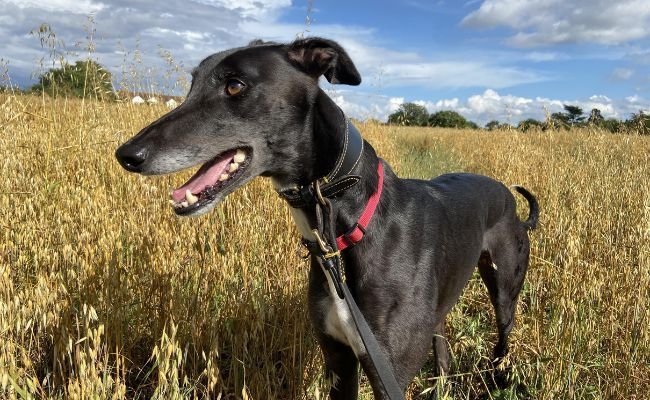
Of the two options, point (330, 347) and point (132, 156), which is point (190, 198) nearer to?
point (132, 156)

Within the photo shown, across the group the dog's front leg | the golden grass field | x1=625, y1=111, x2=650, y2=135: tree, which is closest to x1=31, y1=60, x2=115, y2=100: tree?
the golden grass field

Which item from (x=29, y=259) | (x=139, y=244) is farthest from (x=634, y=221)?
(x=29, y=259)

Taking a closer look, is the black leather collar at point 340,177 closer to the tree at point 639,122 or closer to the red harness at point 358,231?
the red harness at point 358,231

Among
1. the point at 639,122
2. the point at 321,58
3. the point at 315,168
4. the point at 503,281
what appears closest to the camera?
the point at 315,168

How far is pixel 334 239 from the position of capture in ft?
7.37

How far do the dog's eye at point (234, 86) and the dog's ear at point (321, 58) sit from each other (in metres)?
0.34

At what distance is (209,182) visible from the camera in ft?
7.61

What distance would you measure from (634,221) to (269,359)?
12.5ft

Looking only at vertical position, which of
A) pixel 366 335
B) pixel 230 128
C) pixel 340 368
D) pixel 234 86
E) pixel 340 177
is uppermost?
pixel 234 86

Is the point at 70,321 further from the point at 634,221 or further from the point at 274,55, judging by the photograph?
the point at 634,221

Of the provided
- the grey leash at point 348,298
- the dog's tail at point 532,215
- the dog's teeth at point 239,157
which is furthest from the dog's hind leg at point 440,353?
the dog's teeth at point 239,157

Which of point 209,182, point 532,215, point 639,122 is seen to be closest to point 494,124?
point 639,122

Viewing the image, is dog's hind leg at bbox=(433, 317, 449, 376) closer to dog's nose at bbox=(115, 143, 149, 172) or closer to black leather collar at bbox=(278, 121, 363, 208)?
black leather collar at bbox=(278, 121, 363, 208)

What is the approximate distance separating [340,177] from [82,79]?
4.97 m
